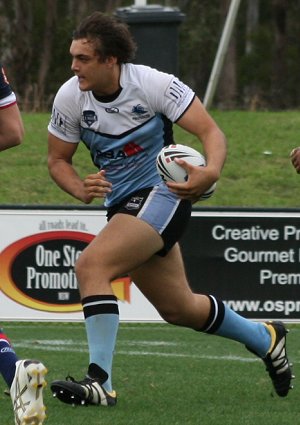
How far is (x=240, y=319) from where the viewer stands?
6957 millimetres

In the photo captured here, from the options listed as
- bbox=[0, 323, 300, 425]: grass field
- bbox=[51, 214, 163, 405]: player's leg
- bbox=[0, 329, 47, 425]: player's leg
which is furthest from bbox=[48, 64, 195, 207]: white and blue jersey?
bbox=[0, 329, 47, 425]: player's leg

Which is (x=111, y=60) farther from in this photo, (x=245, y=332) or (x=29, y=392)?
(x=29, y=392)

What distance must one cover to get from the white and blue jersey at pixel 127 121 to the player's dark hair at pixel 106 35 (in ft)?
0.40

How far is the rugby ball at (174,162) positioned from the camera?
242 inches

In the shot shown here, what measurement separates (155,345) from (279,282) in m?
1.58

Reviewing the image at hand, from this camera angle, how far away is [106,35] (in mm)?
6434

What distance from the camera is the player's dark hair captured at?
6.41 metres

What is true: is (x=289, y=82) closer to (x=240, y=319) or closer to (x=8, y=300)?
(x=8, y=300)

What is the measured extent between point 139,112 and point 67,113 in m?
0.37

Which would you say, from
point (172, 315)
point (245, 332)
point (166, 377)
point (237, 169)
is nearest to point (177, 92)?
point (172, 315)

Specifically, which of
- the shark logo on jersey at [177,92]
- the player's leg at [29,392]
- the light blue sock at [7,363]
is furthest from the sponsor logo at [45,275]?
the player's leg at [29,392]

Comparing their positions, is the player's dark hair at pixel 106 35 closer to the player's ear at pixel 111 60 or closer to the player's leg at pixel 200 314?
the player's ear at pixel 111 60

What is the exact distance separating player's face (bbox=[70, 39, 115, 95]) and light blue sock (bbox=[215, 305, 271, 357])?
54.5 inches

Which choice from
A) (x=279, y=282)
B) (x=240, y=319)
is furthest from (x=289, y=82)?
(x=240, y=319)
